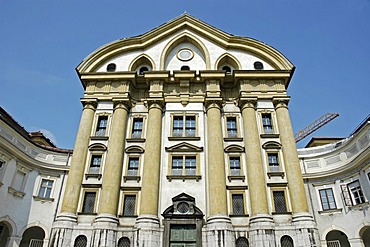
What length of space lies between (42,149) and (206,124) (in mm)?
15779

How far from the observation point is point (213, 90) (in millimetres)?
27109

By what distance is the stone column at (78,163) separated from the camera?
22.0m

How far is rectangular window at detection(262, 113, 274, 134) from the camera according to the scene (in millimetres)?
25812

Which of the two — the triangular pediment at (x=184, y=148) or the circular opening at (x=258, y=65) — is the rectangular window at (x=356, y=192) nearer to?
the triangular pediment at (x=184, y=148)

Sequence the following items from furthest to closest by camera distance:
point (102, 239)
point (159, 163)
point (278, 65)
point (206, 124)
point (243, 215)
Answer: point (278, 65) → point (206, 124) → point (159, 163) → point (243, 215) → point (102, 239)

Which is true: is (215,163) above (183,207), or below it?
above

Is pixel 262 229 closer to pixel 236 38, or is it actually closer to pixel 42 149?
pixel 236 38

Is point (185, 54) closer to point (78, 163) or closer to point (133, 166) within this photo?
point (133, 166)

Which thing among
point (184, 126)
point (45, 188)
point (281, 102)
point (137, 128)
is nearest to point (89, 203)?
point (45, 188)

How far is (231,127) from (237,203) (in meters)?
7.08

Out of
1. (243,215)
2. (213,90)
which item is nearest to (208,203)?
(243,215)

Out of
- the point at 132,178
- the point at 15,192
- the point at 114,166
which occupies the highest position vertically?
the point at 114,166

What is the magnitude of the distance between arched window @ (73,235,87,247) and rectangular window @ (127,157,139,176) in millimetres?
5868

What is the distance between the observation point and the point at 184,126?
2603 cm
